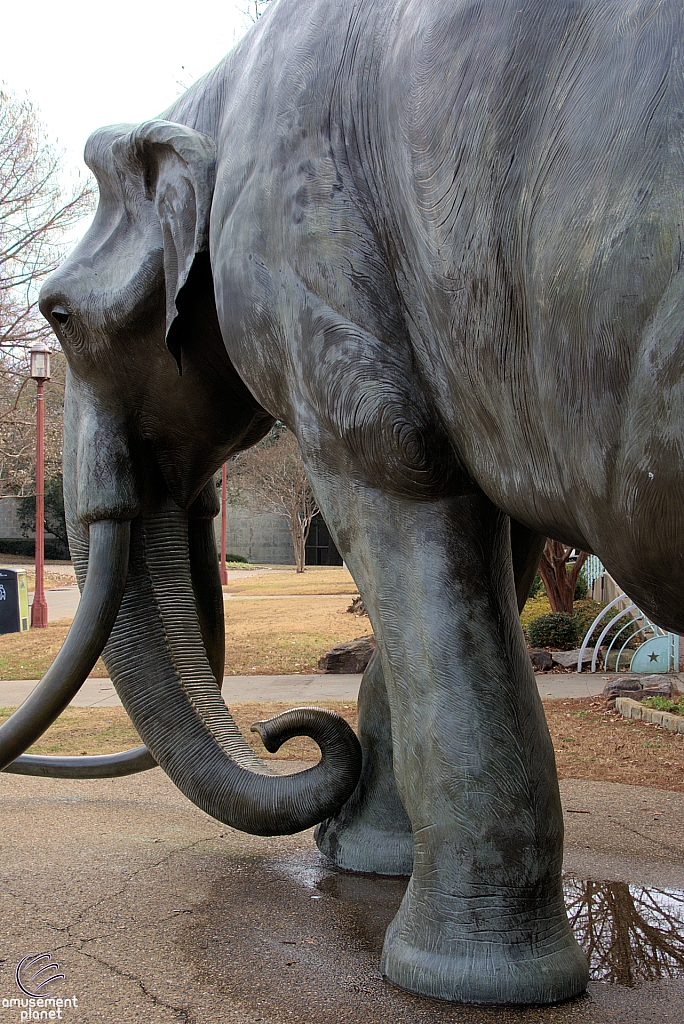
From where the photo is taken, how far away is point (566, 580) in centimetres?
1111

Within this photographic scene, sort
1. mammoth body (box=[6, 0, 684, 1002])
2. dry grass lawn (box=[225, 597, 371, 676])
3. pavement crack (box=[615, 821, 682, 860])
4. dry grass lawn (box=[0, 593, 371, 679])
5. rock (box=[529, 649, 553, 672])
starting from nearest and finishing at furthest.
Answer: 1. mammoth body (box=[6, 0, 684, 1002])
2. pavement crack (box=[615, 821, 682, 860])
3. rock (box=[529, 649, 553, 672])
4. dry grass lawn (box=[0, 593, 371, 679])
5. dry grass lawn (box=[225, 597, 371, 676])

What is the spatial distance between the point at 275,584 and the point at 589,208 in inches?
954

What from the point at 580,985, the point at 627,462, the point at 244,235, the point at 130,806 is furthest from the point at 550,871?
the point at 130,806

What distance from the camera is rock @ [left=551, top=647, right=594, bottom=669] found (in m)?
9.52

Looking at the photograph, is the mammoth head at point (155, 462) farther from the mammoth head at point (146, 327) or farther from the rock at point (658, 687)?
the rock at point (658, 687)

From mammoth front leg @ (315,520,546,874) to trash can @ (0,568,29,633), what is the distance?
1157 cm

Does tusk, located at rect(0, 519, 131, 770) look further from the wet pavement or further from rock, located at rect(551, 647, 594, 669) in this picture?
rock, located at rect(551, 647, 594, 669)

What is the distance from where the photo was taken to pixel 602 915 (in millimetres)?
2541

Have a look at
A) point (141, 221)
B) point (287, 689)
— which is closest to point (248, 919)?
point (141, 221)

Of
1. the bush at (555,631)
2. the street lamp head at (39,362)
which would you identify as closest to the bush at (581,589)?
the bush at (555,631)

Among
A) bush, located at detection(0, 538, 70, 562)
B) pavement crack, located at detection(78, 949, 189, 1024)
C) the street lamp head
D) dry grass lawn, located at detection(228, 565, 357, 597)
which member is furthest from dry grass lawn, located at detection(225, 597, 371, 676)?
bush, located at detection(0, 538, 70, 562)

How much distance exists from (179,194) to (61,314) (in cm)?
63

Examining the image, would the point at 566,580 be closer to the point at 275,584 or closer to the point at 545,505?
the point at 545,505

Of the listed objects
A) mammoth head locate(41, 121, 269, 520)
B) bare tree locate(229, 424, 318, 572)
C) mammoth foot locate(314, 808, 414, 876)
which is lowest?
mammoth foot locate(314, 808, 414, 876)
